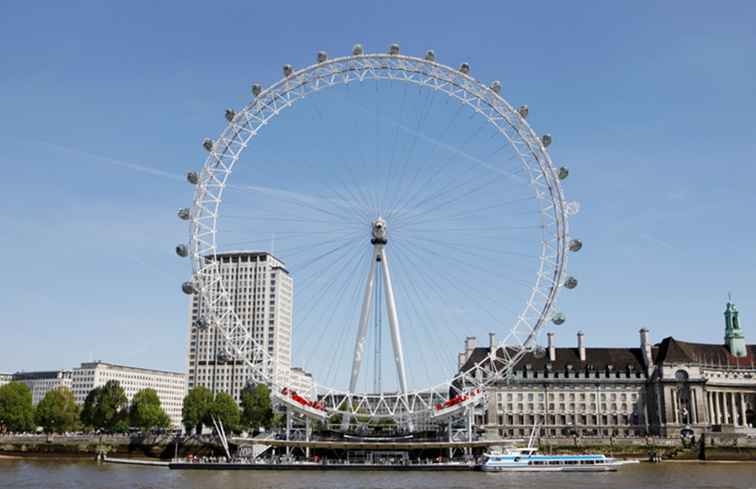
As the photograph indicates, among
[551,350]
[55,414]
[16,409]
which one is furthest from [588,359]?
[16,409]

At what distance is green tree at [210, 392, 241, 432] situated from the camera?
12012cm

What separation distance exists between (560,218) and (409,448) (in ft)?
106

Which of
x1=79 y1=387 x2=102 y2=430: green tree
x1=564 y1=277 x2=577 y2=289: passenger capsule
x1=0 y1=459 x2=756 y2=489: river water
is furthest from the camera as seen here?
x1=79 y1=387 x2=102 y2=430: green tree

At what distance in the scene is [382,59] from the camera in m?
75.9

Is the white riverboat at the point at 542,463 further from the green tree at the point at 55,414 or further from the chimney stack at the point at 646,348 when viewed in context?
the green tree at the point at 55,414

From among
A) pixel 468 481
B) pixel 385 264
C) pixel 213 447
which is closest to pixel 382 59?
pixel 385 264

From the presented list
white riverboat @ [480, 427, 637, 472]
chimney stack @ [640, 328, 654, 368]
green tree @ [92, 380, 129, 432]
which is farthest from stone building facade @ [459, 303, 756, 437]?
green tree @ [92, 380, 129, 432]

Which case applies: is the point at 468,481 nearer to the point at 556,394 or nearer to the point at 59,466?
the point at 59,466

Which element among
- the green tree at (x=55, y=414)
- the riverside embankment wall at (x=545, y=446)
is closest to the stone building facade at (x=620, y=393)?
the riverside embankment wall at (x=545, y=446)

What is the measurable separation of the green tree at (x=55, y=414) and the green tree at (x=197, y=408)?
2222 centimetres

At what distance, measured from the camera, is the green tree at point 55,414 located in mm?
130750

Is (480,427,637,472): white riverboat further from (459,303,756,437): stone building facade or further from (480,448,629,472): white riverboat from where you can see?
(459,303,756,437): stone building facade

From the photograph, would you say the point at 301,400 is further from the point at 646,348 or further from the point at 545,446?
the point at 646,348

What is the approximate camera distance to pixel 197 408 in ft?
400
